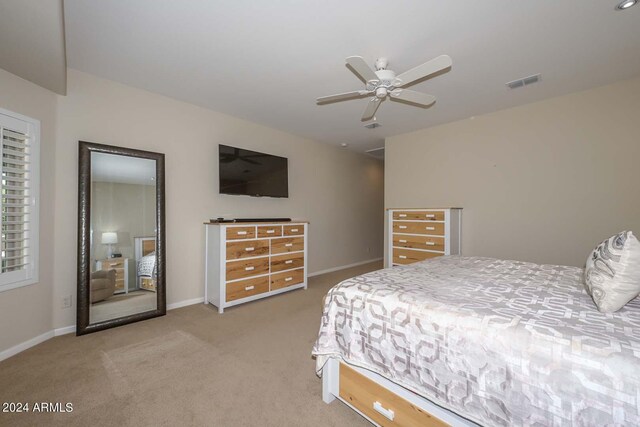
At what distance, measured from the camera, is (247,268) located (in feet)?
11.1

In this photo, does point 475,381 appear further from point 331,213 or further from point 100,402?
point 331,213

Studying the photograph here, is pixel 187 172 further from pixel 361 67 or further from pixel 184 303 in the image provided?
pixel 361 67

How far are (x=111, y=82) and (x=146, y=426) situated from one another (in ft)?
10.4

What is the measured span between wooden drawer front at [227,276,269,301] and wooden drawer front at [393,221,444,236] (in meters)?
2.12

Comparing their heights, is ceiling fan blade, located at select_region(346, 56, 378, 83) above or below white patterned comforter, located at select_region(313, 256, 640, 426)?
above

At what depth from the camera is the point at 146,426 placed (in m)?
1.46

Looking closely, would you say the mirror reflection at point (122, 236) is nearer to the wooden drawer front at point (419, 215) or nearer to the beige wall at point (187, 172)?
the beige wall at point (187, 172)

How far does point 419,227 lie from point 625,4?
8.82 feet

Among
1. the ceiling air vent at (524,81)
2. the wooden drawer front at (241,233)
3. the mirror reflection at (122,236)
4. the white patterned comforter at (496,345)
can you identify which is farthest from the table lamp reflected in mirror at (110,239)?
the ceiling air vent at (524,81)

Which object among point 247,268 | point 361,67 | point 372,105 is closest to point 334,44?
point 361,67

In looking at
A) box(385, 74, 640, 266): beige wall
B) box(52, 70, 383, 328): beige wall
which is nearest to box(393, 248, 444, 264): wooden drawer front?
box(385, 74, 640, 266): beige wall

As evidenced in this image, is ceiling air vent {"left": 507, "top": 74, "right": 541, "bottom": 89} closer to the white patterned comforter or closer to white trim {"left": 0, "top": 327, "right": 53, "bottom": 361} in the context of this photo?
the white patterned comforter

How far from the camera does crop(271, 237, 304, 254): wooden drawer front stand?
146 inches

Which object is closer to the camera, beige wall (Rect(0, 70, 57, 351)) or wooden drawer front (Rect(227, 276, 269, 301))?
beige wall (Rect(0, 70, 57, 351))
